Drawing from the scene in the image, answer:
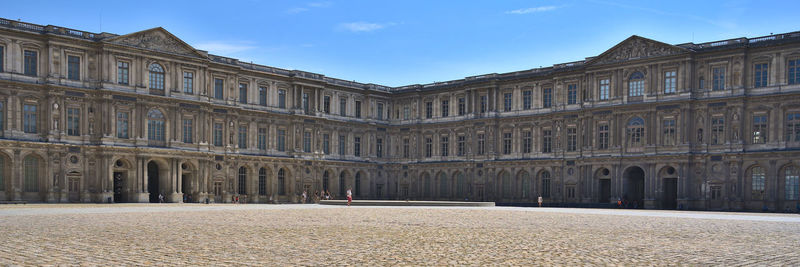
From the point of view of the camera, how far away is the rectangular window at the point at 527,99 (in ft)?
212

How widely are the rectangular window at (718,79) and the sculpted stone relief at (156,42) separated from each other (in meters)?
38.2

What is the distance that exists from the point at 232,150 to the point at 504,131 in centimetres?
2282

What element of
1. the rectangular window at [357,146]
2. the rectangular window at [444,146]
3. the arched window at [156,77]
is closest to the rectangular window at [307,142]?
the rectangular window at [357,146]

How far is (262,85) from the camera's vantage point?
2542 inches

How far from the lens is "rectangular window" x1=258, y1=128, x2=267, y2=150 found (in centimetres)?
6462

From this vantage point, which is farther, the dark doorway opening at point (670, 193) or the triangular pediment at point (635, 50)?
the dark doorway opening at point (670, 193)

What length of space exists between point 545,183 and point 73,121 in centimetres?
3630

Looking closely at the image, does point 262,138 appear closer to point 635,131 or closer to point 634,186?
point 635,131

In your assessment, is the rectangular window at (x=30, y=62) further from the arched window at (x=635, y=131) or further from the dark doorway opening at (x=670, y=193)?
the dark doorway opening at (x=670, y=193)

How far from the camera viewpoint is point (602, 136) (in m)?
59.6

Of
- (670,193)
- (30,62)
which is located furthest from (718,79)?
(30,62)

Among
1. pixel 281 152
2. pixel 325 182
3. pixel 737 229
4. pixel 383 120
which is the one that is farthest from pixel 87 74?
pixel 737 229

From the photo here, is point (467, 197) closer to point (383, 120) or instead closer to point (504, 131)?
point (504, 131)

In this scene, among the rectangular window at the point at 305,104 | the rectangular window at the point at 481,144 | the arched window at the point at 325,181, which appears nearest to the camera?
the rectangular window at the point at 481,144
